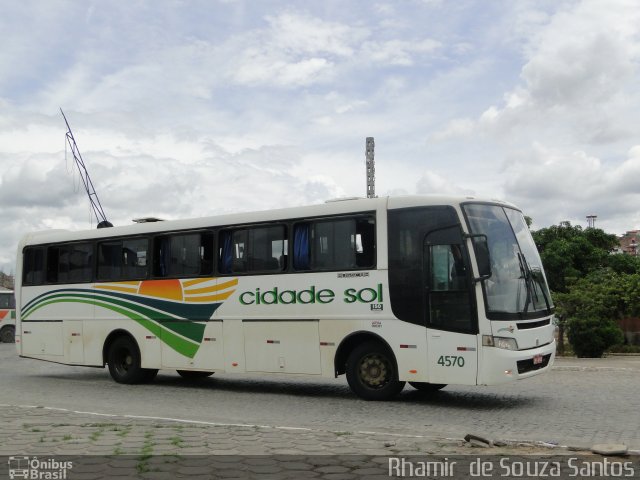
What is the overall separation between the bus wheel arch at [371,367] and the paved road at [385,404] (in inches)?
8.1

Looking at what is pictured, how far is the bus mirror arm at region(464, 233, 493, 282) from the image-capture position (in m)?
11.1

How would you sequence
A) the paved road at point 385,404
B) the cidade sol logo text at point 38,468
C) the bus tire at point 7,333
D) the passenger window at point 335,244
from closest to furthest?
the cidade sol logo text at point 38,468 < the paved road at point 385,404 < the passenger window at point 335,244 < the bus tire at point 7,333

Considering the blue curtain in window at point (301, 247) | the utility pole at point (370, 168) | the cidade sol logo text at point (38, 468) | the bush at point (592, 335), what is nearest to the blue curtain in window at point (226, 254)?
the blue curtain in window at point (301, 247)

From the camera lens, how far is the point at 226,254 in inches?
560

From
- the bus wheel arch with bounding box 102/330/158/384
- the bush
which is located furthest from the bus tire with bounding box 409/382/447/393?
the bush

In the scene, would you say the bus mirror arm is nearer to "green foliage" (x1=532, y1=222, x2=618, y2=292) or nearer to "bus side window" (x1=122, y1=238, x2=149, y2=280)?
"bus side window" (x1=122, y1=238, x2=149, y2=280)

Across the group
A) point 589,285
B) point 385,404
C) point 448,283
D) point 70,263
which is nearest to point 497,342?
point 448,283

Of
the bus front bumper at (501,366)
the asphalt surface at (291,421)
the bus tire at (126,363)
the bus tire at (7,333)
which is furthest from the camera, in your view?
the bus tire at (7,333)

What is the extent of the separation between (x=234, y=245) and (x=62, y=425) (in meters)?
5.75

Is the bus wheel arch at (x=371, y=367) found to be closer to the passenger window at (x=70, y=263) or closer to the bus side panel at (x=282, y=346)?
the bus side panel at (x=282, y=346)

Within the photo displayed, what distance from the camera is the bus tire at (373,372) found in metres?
12.1

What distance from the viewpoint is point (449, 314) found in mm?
11414

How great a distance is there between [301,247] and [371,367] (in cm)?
237

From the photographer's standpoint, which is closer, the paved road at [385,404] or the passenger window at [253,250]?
the paved road at [385,404]
